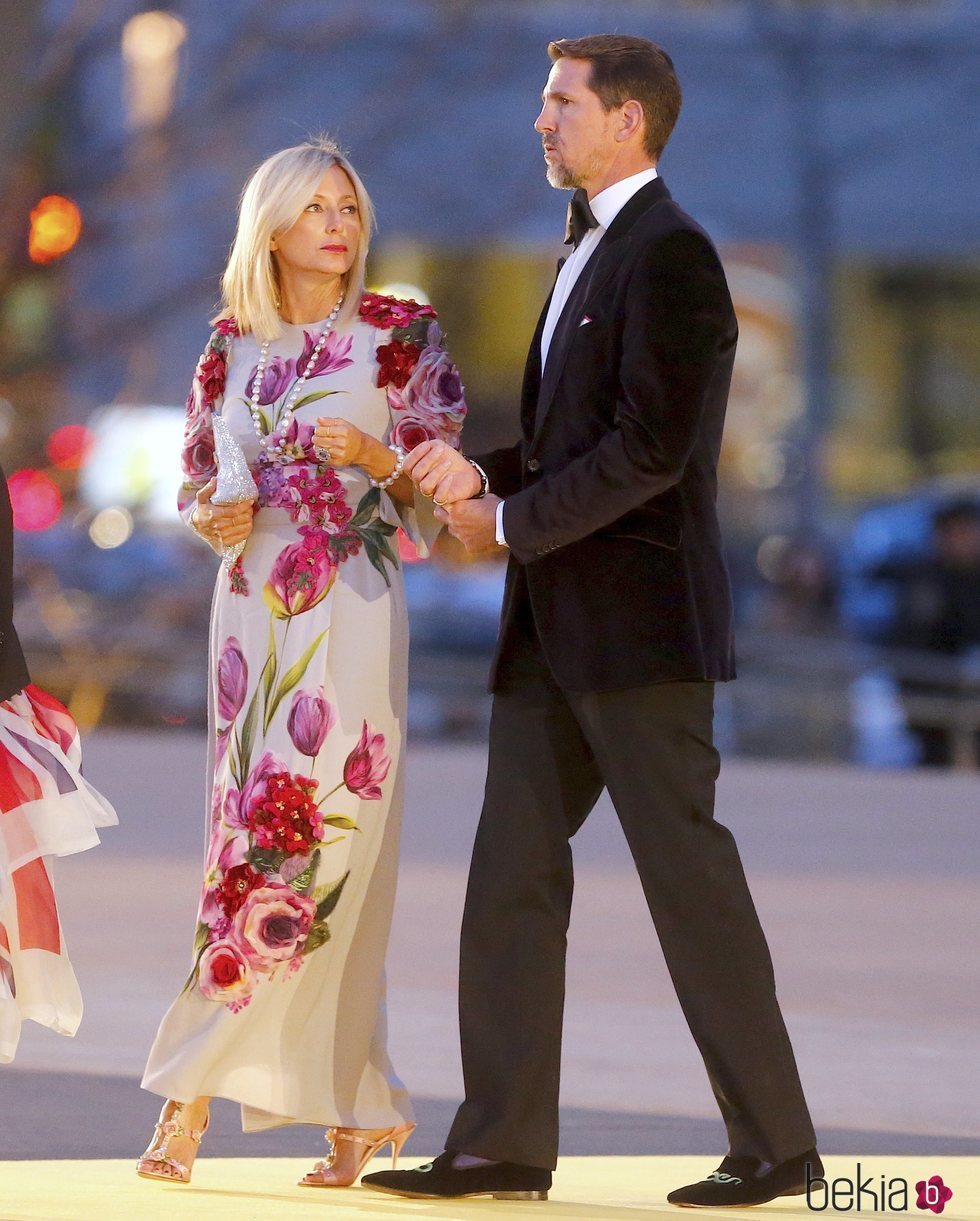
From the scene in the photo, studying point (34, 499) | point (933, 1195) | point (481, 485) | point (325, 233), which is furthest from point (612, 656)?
point (34, 499)

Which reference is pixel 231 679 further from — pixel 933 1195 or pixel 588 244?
pixel 933 1195

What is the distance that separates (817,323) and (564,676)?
23.7 m

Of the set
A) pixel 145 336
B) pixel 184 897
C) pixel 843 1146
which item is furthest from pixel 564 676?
pixel 145 336

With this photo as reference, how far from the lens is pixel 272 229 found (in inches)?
200

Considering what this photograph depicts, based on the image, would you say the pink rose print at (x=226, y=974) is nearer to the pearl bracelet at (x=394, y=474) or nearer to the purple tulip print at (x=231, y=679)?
the purple tulip print at (x=231, y=679)

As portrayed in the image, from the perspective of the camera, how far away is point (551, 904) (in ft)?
16.0

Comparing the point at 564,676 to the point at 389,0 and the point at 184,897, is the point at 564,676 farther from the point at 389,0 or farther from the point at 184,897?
the point at 389,0

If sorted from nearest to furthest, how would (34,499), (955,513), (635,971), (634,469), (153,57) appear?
1. (634,469)
2. (635,971)
3. (955,513)
4. (153,57)
5. (34,499)

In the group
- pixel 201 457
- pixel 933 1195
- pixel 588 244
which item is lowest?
pixel 933 1195

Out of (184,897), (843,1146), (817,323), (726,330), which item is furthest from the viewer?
(817,323)

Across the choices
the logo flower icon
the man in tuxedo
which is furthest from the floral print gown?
the logo flower icon

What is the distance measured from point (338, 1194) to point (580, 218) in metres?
1.99

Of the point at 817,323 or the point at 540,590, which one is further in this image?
the point at 817,323

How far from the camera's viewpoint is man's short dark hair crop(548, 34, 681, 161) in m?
4.84
